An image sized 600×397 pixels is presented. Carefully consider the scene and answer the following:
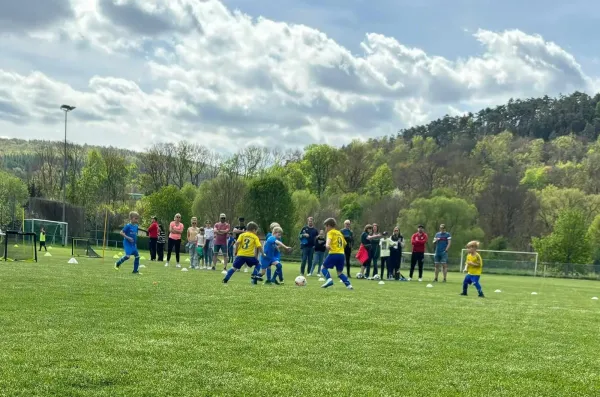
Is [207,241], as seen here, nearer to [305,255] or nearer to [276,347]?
[305,255]

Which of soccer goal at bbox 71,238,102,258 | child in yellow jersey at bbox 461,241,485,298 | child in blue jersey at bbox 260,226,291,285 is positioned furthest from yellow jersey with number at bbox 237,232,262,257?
soccer goal at bbox 71,238,102,258

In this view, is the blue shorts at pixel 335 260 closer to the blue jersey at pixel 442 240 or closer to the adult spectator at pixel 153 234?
the blue jersey at pixel 442 240

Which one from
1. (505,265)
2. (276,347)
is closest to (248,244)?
(276,347)

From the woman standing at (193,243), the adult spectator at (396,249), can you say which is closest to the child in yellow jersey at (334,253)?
the adult spectator at (396,249)

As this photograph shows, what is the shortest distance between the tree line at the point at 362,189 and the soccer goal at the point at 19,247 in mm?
34212

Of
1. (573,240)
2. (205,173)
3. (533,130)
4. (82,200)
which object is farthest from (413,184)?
(533,130)

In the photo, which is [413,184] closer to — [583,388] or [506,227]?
[506,227]

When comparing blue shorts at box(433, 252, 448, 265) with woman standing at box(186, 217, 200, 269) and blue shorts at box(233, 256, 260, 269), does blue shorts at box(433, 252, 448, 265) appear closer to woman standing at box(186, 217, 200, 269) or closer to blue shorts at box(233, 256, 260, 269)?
woman standing at box(186, 217, 200, 269)

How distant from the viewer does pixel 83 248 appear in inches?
1260

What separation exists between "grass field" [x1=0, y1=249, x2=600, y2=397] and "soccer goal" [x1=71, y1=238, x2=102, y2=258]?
19.2 m

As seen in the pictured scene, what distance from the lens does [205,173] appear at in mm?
79688

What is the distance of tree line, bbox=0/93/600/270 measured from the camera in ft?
186

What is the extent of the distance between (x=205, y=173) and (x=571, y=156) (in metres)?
74.4

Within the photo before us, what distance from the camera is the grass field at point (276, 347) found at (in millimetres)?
5090
